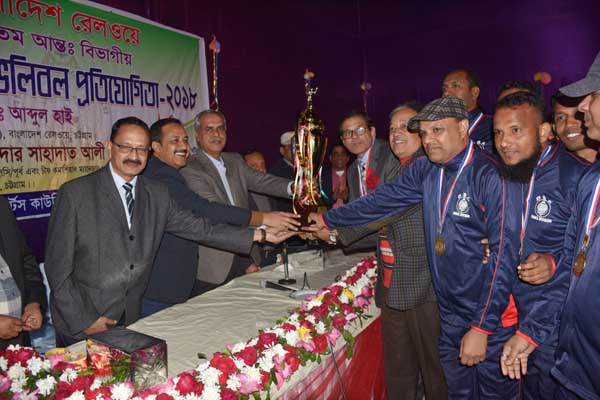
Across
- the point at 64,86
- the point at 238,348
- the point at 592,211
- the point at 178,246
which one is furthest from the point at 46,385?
the point at 64,86

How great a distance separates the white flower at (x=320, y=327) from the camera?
206cm

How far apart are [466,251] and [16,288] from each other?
2.17 meters

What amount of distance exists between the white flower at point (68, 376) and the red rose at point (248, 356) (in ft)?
1.84

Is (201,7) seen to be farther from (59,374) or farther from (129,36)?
(59,374)

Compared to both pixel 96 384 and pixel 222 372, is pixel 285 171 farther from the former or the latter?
pixel 96 384

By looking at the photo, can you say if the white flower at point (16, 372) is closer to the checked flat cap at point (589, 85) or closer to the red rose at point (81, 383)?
the red rose at point (81, 383)

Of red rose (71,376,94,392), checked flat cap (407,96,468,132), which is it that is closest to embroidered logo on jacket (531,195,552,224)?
checked flat cap (407,96,468,132)

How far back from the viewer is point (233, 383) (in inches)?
61.2

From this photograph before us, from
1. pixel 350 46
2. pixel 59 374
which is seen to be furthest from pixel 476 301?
pixel 350 46

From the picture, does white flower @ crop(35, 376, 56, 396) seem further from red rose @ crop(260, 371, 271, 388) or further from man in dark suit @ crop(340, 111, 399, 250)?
man in dark suit @ crop(340, 111, 399, 250)

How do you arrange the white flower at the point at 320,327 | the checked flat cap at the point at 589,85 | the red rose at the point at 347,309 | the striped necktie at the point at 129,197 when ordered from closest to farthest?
1. the checked flat cap at the point at 589,85
2. the white flower at the point at 320,327
3. the red rose at the point at 347,309
4. the striped necktie at the point at 129,197

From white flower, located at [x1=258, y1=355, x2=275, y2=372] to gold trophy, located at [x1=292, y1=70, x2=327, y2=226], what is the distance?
4.01ft

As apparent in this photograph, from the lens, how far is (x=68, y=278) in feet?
7.27

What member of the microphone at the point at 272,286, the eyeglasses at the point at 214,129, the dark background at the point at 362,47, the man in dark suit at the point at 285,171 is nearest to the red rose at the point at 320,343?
the microphone at the point at 272,286
